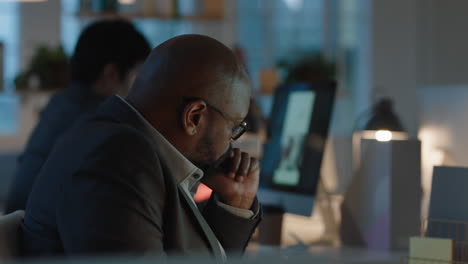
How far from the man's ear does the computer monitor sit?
0.88 m

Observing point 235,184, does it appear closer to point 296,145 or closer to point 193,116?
point 193,116

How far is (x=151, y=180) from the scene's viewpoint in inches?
35.6

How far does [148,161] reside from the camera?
3.01 feet

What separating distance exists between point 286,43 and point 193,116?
5.95 meters

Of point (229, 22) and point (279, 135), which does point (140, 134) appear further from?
point (229, 22)

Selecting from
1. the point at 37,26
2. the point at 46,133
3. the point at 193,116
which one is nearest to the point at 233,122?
the point at 193,116

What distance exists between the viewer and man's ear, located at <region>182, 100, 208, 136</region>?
40.9 inches

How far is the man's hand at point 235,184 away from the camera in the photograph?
129cm

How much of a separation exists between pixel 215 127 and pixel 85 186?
31 centimetres

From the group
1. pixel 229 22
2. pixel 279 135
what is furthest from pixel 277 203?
pixel 229 22

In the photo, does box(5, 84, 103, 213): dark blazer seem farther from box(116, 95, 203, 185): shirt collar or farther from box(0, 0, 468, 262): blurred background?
box(0, 0, 468, 262): blurred background

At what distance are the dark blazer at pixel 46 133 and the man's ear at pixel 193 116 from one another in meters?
1.12

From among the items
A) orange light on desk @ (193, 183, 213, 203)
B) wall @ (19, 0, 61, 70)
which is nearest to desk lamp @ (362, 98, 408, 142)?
orange light on desk @ (193, 183, 213, 203)

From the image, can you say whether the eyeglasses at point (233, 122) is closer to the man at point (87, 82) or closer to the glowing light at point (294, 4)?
the man at point (87, 82)
